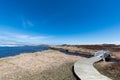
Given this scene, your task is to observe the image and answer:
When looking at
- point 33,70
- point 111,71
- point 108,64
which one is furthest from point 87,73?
point 108,64

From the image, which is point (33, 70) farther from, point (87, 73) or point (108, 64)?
point (108, 64)

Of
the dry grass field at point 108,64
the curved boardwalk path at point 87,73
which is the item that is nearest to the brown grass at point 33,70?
the curved boardwalk path at point 87,73

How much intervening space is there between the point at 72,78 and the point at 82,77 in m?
1.05

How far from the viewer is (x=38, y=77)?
12.8 metres

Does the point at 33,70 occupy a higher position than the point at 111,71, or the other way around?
the point at 33,70

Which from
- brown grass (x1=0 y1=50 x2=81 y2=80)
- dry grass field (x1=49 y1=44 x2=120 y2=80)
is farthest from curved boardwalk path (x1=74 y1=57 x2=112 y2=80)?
dry grass field (x1=49 y1=44 x2=120 y2=80)

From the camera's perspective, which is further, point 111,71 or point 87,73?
point 111,71

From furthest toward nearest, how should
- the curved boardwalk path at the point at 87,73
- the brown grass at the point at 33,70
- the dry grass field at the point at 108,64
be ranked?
the dry grass field at the point at 108,64, the brown grass at the point at 33,70, the curved boardwalk path at the point at 87,73

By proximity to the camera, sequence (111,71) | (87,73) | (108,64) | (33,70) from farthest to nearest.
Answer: (108,64), (111,71), (33,70), (87,73)

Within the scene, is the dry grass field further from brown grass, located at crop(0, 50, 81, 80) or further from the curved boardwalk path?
brown grass, located at crop(0, 50, 81, 80)

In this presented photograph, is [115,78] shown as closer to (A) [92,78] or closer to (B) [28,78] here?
(A) [92,78]

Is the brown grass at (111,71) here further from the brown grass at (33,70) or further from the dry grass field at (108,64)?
the brown grass at (33,70)

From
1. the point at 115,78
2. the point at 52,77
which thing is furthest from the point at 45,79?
the point at 115,78

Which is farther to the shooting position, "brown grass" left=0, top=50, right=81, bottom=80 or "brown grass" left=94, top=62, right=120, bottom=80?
"brown grass" left=94, top=62, right=120, bottom=80
